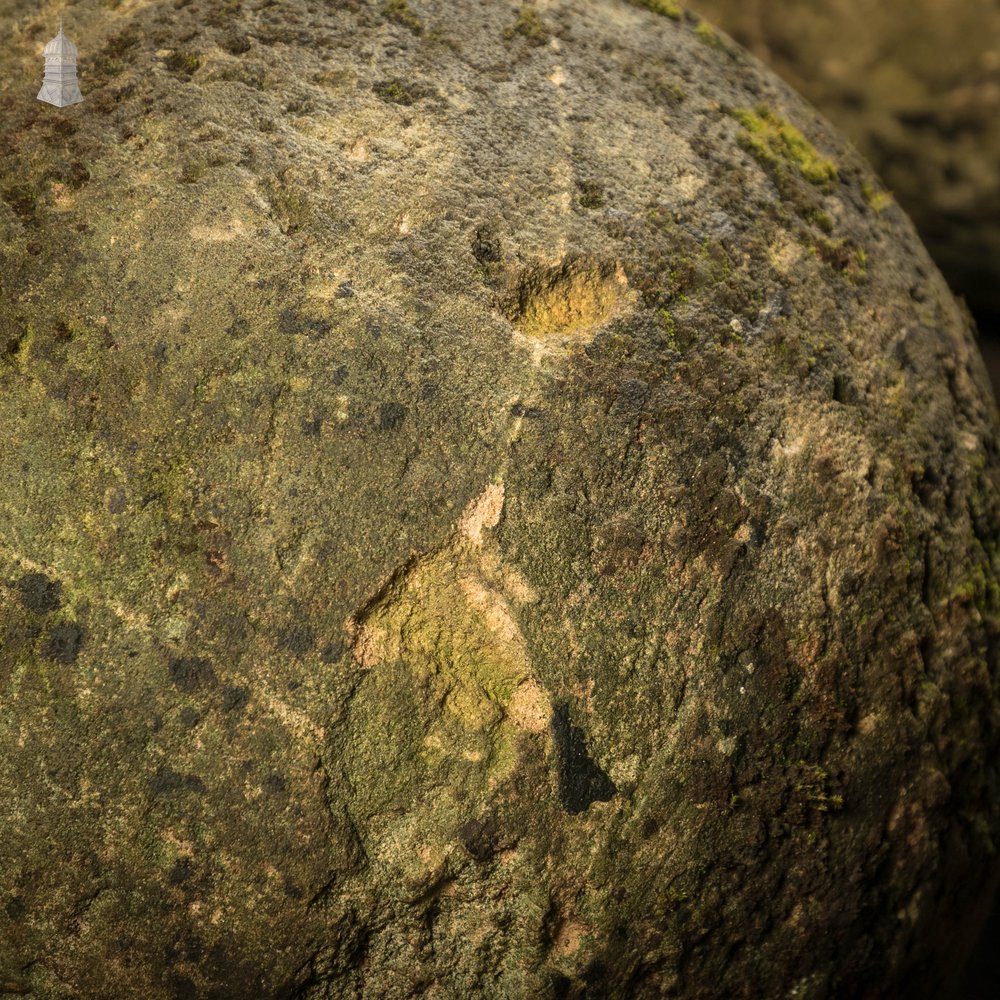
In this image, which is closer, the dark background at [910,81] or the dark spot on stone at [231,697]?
the dark spot on stone at [231,697]

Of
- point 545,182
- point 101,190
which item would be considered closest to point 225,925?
point 101,190

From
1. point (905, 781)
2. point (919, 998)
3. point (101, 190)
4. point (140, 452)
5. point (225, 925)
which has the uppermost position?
point (101, 190)

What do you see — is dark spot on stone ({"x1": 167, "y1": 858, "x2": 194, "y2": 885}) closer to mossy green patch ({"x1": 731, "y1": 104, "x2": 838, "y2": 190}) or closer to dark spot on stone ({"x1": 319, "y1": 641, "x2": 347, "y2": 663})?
dark spot on stone ({"x1": 319, "y1": 641, "x2": 347, "y2": 663})

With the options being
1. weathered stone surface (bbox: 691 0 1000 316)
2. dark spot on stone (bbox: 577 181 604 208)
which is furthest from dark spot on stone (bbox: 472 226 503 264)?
weathered stone surface (bbox: 691 0 1000 316)

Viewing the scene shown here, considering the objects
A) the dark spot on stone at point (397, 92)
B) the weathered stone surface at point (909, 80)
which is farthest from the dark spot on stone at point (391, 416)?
the weathered stone surface at point (909, 80)

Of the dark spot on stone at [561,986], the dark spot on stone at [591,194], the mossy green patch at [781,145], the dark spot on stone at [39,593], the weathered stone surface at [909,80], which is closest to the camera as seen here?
the dark spot on stone at [39,593]

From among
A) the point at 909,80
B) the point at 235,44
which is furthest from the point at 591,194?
the point at 909,80

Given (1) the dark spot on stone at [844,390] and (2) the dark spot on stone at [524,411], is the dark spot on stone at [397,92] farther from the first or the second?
(1) the dark spot on stone at [844,390]

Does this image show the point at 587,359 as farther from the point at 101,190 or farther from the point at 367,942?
the point at 367,942
